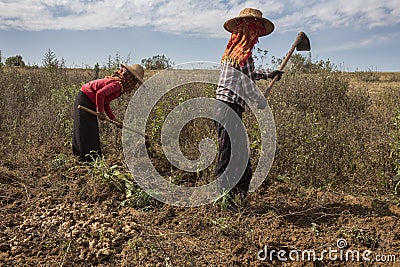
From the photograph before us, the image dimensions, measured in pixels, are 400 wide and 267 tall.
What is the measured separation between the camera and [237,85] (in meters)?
3.11

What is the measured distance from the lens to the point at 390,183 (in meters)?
3.67

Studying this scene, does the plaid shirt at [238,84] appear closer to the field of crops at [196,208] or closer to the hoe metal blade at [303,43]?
the hoe metal blade at [303,43]

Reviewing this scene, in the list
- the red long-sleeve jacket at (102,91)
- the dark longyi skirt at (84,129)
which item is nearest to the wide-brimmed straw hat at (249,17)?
the red long-sleeve jacket at (102,91)

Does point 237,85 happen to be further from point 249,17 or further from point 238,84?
point 249,17

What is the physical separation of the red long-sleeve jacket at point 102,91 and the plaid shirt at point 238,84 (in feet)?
4.35

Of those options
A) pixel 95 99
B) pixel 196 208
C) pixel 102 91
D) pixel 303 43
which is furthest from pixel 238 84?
pixel 95 99

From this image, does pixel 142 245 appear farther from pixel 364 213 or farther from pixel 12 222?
pixel 364 213

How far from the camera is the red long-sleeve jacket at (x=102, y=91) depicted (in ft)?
12.6

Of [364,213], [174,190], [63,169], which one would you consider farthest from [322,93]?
[63,169]

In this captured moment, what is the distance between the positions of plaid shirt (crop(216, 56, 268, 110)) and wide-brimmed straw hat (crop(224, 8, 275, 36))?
339 millimetres

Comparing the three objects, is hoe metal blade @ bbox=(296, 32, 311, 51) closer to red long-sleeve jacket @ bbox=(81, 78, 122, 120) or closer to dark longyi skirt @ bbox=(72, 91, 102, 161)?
red long-sleeve jacket @ bbox=(81, 78, 122, 120)

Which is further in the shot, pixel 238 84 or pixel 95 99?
pixel 95 99

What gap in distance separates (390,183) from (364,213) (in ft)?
2.15

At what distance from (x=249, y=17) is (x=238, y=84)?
0.57 m
